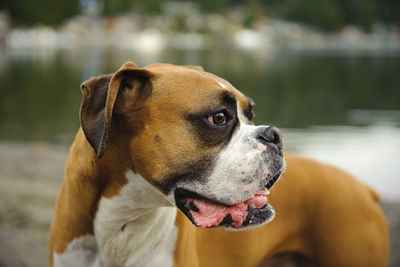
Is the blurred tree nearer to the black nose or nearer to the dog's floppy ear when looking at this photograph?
the dog's floppy ear

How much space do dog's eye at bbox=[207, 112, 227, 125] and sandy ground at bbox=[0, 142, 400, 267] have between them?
2.42 meters

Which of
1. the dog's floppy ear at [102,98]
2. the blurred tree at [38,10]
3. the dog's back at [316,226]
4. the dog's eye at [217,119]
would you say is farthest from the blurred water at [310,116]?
the blurred tree at [38,10]

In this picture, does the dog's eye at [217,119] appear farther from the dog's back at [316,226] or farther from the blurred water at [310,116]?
the blurred water at [310,116]

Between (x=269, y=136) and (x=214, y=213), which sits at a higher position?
(x=269, y=136)

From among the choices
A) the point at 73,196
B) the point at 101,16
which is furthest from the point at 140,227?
the point at 101,16

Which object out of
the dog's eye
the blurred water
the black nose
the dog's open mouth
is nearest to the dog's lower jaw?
the dog's open mouth

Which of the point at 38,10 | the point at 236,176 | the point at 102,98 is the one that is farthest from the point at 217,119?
the point at 38,10

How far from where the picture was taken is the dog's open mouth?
2.42m

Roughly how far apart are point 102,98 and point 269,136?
2.87 feet

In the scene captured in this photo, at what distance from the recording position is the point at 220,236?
2939mm

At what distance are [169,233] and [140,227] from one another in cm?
16

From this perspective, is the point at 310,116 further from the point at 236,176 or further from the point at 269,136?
the point at 236,176

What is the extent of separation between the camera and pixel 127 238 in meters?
2.65

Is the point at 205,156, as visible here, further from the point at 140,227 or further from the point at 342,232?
the point at 342,232
